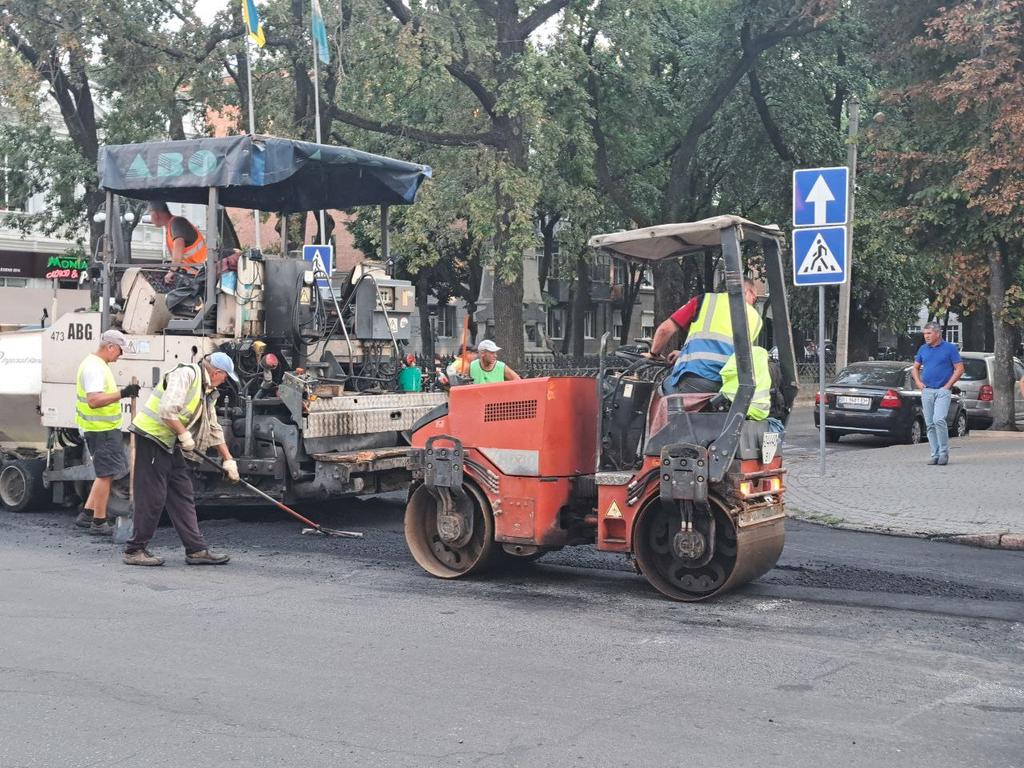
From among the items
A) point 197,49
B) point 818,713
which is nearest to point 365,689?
point 818,713

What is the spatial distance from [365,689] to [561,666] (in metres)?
1.03

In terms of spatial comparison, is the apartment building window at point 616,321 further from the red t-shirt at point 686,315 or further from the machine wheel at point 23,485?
the red t-shirt at point 686,315

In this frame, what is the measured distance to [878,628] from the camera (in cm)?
692

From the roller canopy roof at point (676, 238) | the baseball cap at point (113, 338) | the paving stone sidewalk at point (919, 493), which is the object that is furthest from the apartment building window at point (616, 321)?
the roller canopy roof at point (676, 238)

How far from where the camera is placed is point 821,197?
1268 cm

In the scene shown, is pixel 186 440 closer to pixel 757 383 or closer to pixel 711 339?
pixel 711 339

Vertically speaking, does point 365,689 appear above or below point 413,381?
below

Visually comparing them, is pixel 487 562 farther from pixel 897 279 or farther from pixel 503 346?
pixel 897 279

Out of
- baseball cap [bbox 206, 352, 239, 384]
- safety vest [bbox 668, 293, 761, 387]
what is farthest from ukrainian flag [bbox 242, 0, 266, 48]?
safety vest [bbox 668, 293, 761, 387]

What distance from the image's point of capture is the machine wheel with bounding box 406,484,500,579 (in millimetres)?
8297

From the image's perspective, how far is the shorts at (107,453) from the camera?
35.0ft

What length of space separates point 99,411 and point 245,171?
245 cm

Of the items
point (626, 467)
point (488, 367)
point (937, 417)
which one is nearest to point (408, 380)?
point (488, 367)

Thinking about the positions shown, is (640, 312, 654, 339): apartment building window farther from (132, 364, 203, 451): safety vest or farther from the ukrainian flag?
(132, 364, 203, 451): safety vest
